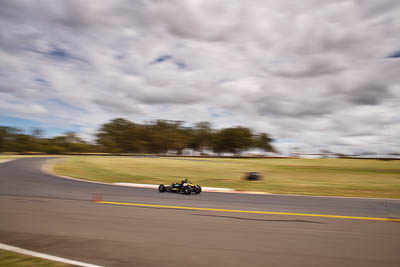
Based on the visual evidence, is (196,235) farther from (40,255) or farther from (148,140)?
(148,140)

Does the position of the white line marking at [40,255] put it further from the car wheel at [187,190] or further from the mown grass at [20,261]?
the car wheel at [187,190]

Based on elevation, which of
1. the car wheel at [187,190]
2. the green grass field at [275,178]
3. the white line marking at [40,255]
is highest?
the green grass field at [275,178]

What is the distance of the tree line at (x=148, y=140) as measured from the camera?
94.1 metres

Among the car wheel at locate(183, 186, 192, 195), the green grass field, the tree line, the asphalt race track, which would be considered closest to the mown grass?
the asphalt race track

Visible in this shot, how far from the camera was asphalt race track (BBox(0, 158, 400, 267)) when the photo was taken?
14.7 ft

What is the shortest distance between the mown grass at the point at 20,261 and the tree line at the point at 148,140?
3452 inches

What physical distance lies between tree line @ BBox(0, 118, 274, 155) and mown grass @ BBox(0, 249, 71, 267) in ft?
288

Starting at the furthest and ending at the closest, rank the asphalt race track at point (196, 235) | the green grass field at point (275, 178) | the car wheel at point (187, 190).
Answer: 1. the green grass field at point (275, 178)
2. the car wheel at point (187, 190)
3. the asphalt race track at point (196, 235)

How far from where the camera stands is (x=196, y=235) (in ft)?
18.5

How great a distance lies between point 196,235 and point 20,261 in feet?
10.3

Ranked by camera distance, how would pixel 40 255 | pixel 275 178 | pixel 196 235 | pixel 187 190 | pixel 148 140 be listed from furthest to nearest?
pixel 148 140, pixel 275 178, pixel 187 190, pixel 196 235, pixel 40 255

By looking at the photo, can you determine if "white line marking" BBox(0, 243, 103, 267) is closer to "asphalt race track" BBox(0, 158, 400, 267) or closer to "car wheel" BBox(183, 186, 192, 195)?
"asphalt race track" BBox(0, 158, 400, 267)

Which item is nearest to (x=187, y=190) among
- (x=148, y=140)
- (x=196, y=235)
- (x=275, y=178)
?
(x=196, y=235)

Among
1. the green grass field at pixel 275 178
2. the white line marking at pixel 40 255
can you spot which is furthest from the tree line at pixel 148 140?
the white line marking at pixel 40 255
